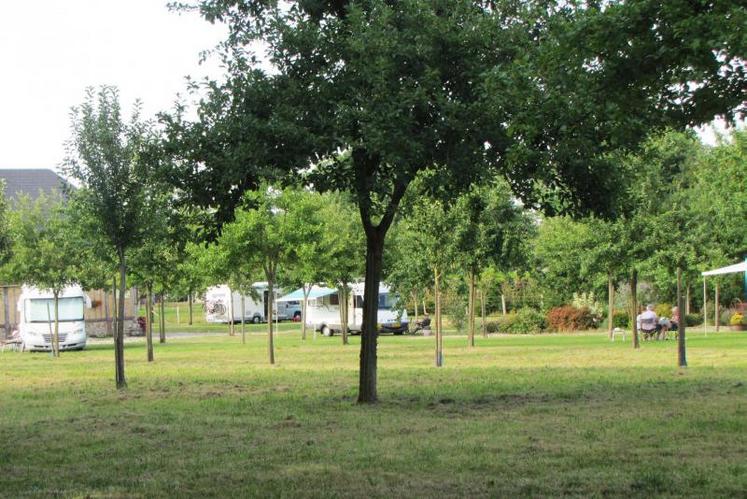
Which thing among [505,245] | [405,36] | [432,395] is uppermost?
[405,36]

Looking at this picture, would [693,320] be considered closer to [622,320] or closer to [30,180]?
[622,320]

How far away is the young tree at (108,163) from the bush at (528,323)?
98.0 feet

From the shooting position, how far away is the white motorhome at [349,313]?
155 feet

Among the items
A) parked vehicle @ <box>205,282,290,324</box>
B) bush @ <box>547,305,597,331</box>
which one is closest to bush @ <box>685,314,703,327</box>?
bush @ <box>547,305,597,331</box>

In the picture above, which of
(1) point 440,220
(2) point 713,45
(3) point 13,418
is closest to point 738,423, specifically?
(2) point 713,45

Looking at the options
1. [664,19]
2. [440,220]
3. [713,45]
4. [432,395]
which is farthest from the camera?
[440,220]

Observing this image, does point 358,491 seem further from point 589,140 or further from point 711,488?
point 589,140

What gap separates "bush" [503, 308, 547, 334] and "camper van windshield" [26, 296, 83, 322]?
19.2 metres

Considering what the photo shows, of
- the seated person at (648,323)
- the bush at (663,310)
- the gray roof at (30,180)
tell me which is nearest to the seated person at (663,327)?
the seated person at (648,323)

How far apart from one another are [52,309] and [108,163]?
22723 mm

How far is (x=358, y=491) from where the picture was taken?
7316mm

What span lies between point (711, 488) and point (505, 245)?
2482 cm

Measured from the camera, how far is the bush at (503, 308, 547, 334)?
147 feet

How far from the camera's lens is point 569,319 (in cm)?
4459
